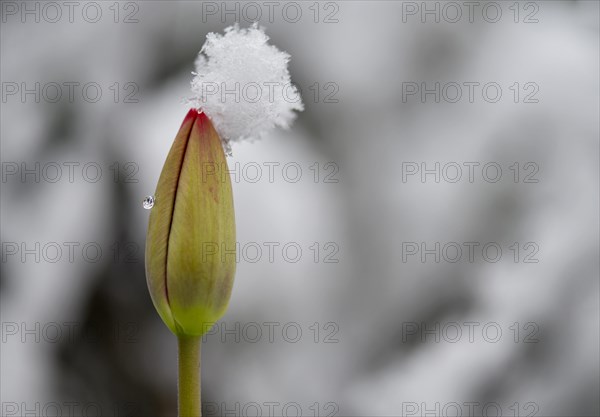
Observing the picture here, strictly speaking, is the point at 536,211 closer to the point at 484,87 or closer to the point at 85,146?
the point at 484,87

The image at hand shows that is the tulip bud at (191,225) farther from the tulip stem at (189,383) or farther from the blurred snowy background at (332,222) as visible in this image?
the blurred snowy background at (332,222)

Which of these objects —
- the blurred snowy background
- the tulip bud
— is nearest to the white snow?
the tulip bud

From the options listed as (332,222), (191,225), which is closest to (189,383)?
(191,225)

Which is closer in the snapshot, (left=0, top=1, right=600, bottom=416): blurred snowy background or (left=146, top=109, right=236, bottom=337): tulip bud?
(left=146, top=109, right=236, bottom=337): tulip bud

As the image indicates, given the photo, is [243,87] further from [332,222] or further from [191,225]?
[332,222]

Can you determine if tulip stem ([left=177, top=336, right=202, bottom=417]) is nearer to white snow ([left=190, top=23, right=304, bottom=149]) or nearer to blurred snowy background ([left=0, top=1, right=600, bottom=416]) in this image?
white snow ([left=190, top=23, right=304, bottom=149])
